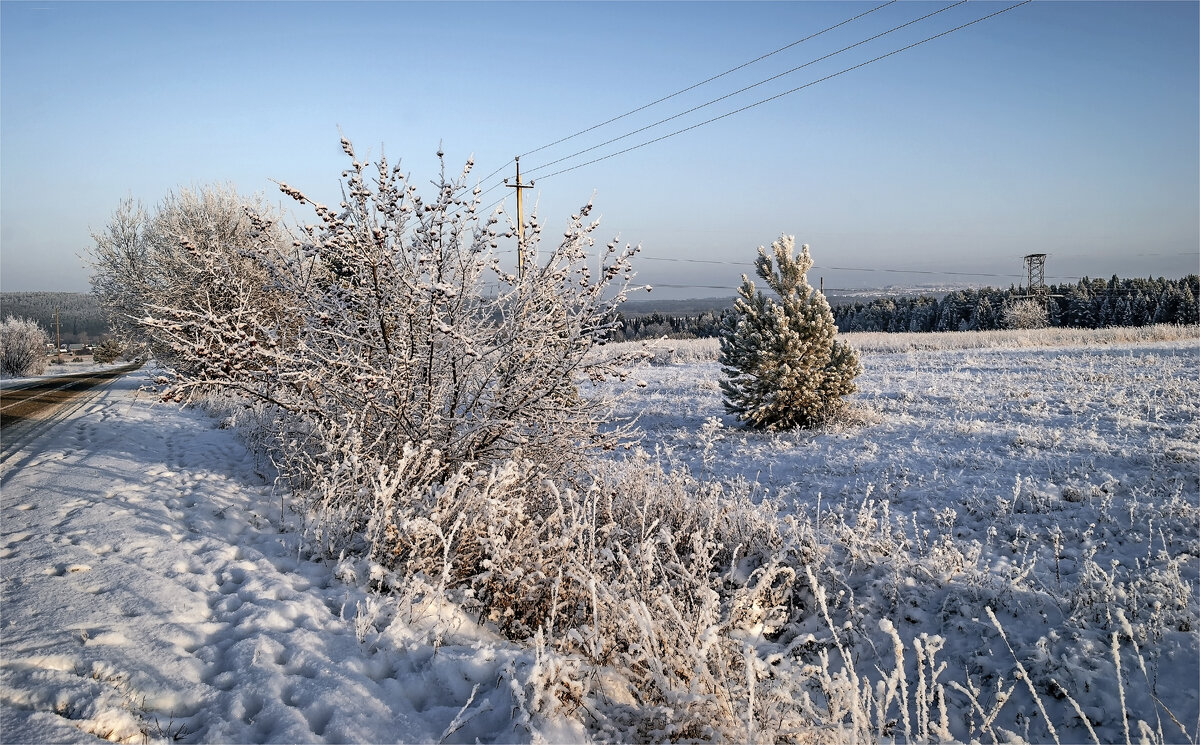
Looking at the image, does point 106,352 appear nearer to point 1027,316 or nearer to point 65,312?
point 1027,316

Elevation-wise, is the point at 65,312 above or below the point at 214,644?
above

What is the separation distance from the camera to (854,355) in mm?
11672

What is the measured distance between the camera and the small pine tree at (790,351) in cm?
1129

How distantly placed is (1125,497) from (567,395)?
6.06m

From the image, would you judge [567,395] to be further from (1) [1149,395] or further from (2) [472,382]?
(1) [1149,395]

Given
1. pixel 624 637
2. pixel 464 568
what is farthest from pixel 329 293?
pixel 624 637

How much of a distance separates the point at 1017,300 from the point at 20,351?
68848mm


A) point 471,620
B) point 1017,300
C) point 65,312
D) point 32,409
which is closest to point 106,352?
point 32,409

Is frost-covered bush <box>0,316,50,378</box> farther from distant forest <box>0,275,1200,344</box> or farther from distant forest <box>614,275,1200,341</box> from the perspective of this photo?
distant forest <box>614,275,1200,341</box>

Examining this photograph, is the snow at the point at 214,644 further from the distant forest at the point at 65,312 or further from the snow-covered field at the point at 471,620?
the distant forest at the point at 65,312

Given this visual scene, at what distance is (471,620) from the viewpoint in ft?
10.9

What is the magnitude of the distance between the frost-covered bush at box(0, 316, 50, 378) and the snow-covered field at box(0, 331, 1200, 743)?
24380 millimetres

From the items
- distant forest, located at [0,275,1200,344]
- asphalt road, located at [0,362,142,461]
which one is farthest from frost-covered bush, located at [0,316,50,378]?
asphalt road, located at [0,362,142,461]

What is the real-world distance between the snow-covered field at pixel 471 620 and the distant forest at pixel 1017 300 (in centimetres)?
3244
